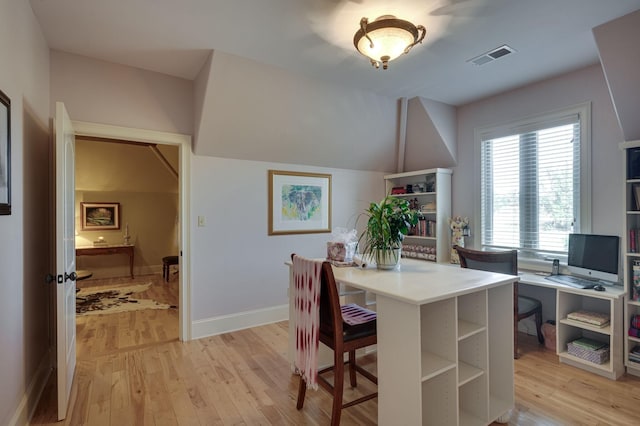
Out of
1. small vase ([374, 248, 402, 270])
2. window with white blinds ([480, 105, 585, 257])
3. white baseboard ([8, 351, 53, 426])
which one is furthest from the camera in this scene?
window with white blinds ([480, 105, 585, 257])

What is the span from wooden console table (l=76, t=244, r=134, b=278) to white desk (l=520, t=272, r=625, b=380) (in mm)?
6245

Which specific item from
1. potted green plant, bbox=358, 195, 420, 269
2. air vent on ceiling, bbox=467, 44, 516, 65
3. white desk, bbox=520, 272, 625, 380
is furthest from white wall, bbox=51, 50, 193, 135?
white desk, bbox=520, 272, 625, 380

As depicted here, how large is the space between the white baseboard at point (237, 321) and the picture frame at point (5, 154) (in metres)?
1.98

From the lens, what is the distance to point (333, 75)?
314 centimetres

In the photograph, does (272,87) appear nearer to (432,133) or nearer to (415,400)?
(432,133)

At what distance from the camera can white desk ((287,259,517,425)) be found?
59.8 inches

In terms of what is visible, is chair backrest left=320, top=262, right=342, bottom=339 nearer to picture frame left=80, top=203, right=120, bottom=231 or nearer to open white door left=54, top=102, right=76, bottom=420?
open white door left=54, top=102, right=76, bottom=420

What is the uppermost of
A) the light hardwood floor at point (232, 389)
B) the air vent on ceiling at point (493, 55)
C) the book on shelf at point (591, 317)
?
the air vent on ceiling at point (493, 55)

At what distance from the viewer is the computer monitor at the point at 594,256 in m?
2.52

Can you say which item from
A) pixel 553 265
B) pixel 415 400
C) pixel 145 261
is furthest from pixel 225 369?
pixel 145 261

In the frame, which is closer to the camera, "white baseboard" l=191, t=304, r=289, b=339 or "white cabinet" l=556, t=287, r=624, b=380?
"white cabinet" l=556, t=287, r=624, b=380

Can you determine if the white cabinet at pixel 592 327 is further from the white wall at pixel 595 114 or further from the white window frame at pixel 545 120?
the white wall at pixel 595 114

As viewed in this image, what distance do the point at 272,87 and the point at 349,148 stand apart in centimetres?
130

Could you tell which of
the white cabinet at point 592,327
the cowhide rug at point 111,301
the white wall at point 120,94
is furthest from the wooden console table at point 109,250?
the white cabinet at point 592,327
